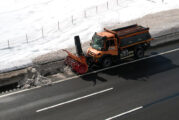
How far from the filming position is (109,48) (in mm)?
20812

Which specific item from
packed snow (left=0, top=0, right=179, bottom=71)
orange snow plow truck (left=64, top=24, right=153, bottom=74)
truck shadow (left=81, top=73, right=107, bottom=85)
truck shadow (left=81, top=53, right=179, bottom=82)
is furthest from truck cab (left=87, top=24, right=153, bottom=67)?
packed snow (left=0, top=0, right=179, bottom=71)

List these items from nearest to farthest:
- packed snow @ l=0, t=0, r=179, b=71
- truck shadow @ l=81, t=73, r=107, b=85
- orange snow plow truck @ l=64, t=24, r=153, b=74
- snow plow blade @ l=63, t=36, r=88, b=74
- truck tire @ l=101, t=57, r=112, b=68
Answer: truck shadow @ l=81, t=73, r=107, b=85, snow plow blade @ l=63, t=36, r=88, b=74, orange snow plow truck @ l=64, t=24, r=153, b=74, truck tire @ l=101, t=57, r=112, b=68, packed snow @ l=0, t=0, r=179, b=71

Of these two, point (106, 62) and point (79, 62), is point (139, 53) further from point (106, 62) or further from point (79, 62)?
point (79, 62)

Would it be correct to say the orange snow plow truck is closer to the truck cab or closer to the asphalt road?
the truck cab

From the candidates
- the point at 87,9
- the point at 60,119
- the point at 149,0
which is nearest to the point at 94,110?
the point at 60,119

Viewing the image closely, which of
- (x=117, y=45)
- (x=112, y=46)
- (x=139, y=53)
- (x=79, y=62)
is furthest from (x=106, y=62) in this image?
(x=139, y=53)

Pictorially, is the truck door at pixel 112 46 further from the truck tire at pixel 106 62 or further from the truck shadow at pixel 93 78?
the truck shadow at pixel 93 78

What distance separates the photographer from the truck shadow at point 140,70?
781 inches

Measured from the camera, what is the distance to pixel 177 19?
105 feet

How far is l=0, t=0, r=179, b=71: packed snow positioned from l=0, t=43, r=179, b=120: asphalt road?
6320 millimetres

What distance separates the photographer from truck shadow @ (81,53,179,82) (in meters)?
19.8

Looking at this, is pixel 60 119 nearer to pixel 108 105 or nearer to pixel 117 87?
pixel 108 105

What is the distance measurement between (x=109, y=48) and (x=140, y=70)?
314cm

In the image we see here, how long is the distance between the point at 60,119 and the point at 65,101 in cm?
201
